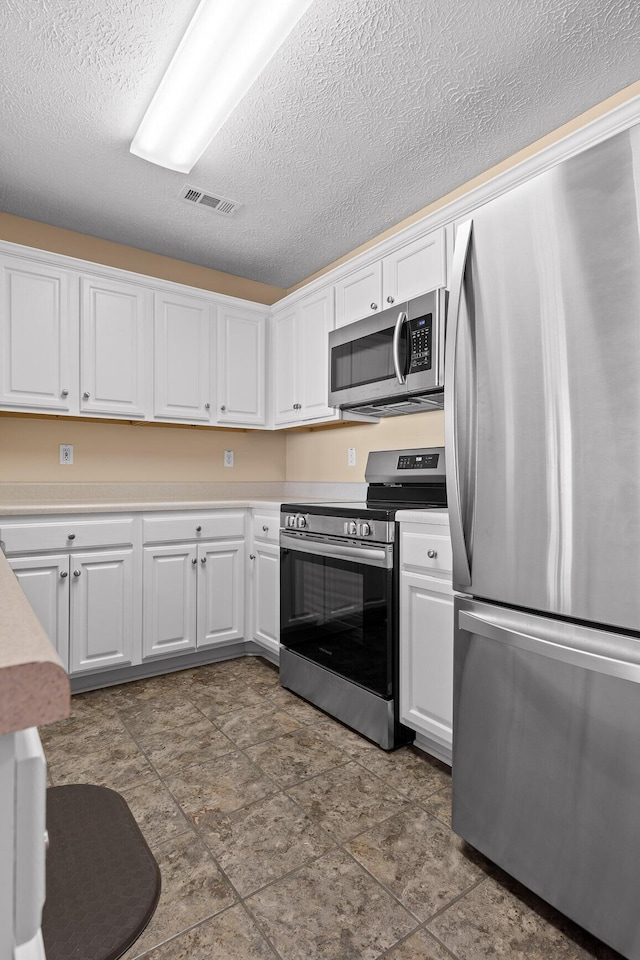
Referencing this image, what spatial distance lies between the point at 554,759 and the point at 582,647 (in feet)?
0.95

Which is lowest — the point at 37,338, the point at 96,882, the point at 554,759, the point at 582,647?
the point at 96,882

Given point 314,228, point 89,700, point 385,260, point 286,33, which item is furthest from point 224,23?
point 89,700

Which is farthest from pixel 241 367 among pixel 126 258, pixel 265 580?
pixel 265 580

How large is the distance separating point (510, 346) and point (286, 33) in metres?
1.24

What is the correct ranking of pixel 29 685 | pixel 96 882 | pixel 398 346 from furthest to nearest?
pixel 398 346
pixel 96 882
pixel 29 685

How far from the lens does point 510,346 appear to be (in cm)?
139

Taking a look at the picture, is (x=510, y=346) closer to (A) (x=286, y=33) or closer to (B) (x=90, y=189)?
(A) (x=286, y=33)

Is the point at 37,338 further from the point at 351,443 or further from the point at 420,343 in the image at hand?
the point at 420,343

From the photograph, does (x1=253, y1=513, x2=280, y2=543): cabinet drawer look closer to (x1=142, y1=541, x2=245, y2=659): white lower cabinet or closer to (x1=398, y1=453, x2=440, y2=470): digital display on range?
A: (x1=142, y1=541, x2=245, y2=659): white lower cabinet

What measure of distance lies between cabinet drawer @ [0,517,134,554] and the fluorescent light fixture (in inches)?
67.7

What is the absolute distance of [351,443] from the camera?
3.46 meters

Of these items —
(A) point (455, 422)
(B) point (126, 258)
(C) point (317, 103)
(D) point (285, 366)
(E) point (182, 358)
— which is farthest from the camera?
(D) point (285, 366)

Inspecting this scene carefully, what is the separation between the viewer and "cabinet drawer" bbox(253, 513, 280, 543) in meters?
2.99

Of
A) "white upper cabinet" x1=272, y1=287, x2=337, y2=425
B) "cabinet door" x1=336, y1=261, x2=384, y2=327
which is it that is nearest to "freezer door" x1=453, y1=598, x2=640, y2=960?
"cabinet door" x1=336, y1=261, x2=384, y2=327
